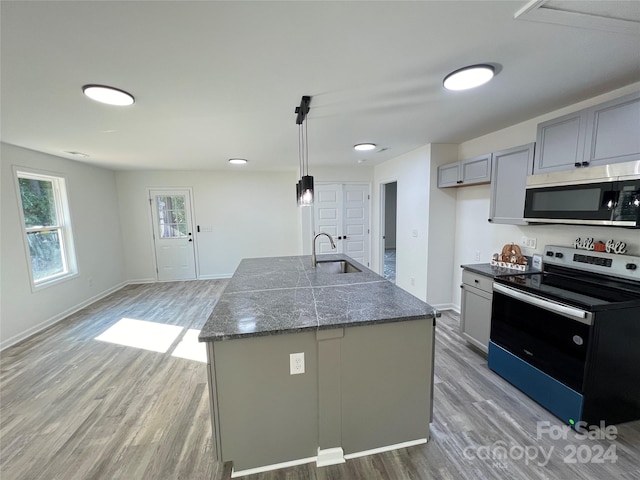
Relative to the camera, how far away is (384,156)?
4.39 metres

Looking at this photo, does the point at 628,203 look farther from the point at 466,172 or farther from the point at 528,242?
the point at 466,172

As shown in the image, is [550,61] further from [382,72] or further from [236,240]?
[236,240]

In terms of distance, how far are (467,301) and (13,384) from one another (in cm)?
431

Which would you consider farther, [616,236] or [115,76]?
[616,236]

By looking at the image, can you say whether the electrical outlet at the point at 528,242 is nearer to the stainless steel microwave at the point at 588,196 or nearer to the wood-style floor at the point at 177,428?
the stainless steel microwave at the point at 588,196

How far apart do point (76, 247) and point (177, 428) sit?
385 cm

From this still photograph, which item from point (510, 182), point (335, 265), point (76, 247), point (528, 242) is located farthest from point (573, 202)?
point (76, 247)

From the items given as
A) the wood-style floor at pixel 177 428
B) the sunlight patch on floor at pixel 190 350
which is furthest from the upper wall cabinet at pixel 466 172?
the sunlight patch on floor at pixel 190 350

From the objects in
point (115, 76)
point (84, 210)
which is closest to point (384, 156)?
point (115, 76)

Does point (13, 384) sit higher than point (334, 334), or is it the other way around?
point (334, 334)

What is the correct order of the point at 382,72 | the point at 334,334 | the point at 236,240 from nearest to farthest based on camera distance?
the point at 334,334, the point at 382,72, the point at 236,240

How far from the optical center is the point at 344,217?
17.6 feet

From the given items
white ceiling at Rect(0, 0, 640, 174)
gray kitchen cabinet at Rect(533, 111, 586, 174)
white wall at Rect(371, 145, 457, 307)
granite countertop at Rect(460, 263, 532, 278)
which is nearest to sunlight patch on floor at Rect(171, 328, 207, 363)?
white ceiling at Rect(0, 0, 640, 174)

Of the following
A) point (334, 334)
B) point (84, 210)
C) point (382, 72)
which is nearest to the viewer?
point (334, 334)
